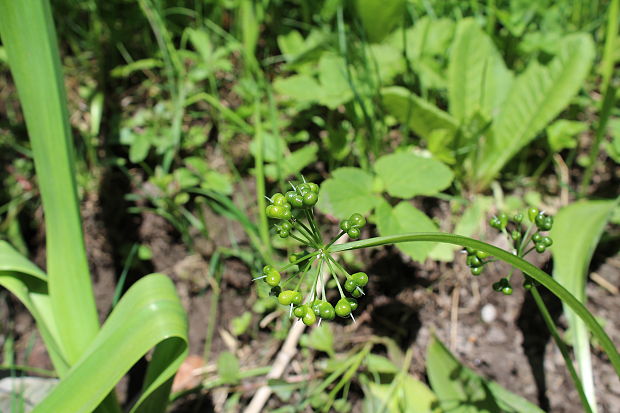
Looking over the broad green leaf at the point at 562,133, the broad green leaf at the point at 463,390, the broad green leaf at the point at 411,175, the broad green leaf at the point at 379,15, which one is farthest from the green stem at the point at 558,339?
the broad green leaf at the point at 379,15

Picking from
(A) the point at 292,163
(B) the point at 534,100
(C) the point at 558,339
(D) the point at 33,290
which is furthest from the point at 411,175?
(D) the point at 33,290

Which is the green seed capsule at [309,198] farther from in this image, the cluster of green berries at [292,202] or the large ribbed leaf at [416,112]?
the large ribbed leaf at [416,112]

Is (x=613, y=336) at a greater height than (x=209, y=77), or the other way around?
(x=209, y=77)

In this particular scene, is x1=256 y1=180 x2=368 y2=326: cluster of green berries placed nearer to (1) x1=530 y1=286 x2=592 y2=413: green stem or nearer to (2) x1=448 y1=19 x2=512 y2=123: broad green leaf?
(1) x1=530 y1=286 x2=592 y2=413: green stem

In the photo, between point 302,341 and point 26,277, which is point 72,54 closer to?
point 26,277

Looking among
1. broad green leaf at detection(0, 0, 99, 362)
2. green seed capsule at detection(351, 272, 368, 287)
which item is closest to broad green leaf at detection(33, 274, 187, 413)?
broad green leaf at detection(0, 0, 99, 362)

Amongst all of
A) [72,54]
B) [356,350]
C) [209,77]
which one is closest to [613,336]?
[356,350]

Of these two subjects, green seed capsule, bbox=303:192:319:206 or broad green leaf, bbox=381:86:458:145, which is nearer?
green seed capsule, bbox=303:192:319:206
